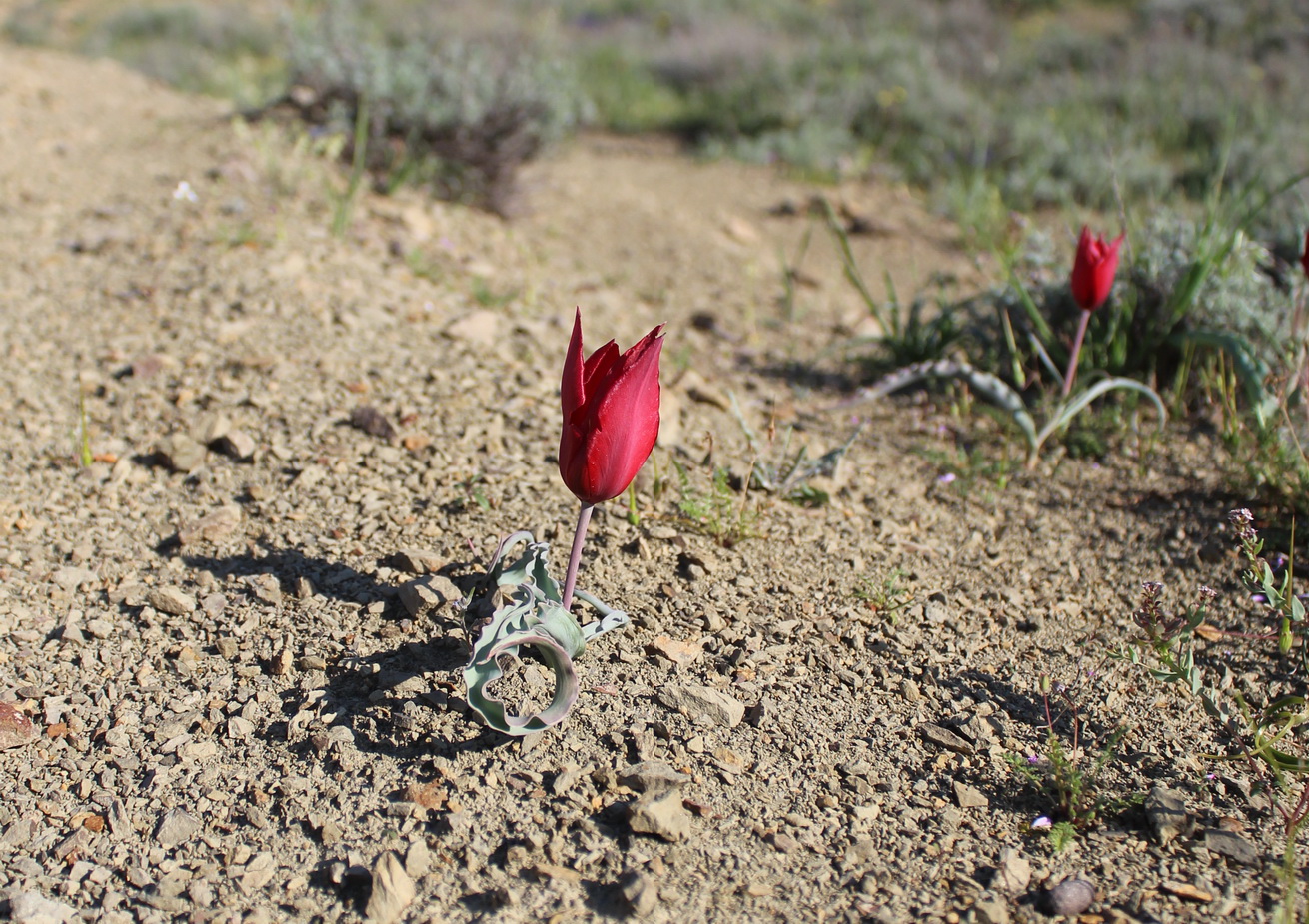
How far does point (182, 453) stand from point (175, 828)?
1175mm

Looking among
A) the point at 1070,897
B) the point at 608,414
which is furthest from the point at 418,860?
the point at 1070,897

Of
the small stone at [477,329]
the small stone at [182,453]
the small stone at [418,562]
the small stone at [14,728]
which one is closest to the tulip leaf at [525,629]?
Result: the small stone at [418,562]

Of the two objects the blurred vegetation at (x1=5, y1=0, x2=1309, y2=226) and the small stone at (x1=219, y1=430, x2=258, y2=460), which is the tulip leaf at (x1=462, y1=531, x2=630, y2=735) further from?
the blurred vegetation at (x1=5, y1=0, x2=1309, y2=226)

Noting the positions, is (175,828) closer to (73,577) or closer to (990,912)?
(73,577)

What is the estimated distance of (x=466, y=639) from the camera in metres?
2.11

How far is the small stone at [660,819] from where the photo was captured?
5.67 feet

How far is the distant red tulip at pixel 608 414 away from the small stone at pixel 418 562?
2.36ft

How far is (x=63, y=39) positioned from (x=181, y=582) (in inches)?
344

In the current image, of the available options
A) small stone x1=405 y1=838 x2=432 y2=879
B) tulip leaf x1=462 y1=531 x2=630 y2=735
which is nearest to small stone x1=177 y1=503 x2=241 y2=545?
tulip leaf x1=462 y1=531 x2=630 y2=735

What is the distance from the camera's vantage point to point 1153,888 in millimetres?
1687

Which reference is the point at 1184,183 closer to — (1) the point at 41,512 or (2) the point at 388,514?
(2) the point at 388,514

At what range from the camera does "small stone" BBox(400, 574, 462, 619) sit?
2150 millimetres

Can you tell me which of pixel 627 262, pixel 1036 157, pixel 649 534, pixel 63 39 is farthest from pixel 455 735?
pixel 63 39

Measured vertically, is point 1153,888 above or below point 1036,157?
below
